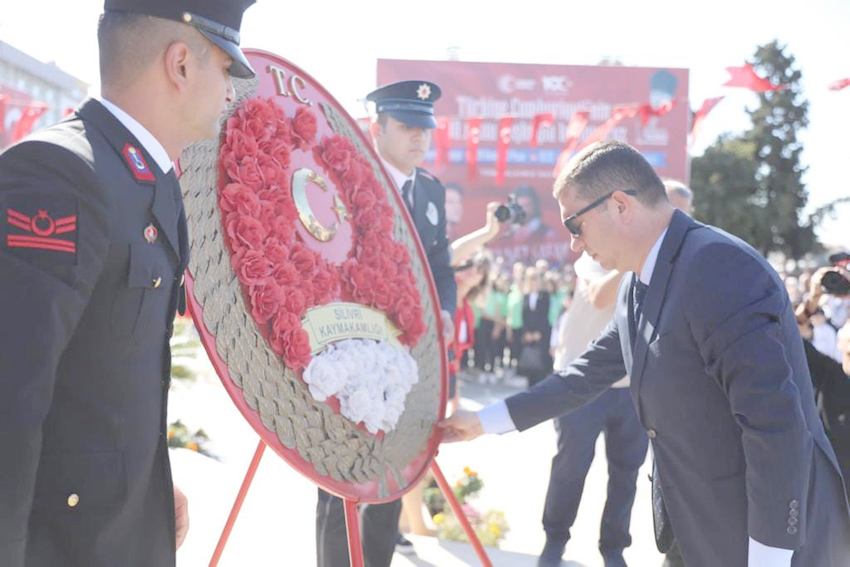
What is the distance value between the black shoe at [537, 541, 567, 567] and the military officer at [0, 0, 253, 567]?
8.74 ft

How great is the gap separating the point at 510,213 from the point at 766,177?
39.1 metres

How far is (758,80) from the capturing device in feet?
29.2

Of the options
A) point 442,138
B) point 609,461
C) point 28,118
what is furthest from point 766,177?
point 609,461

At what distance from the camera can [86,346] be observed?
1.40 m

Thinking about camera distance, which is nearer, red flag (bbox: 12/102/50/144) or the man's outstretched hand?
the man's outstretched hand

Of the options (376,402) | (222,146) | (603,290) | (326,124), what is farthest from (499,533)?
(222,146)

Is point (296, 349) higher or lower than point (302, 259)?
lower

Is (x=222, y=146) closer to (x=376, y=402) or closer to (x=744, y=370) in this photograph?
(x=376, y=402)

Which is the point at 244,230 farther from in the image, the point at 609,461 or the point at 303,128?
the point at 609,461

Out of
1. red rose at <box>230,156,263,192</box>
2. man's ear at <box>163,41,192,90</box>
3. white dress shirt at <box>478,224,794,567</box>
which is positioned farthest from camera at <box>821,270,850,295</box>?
man's ear at <box>163,41,192,90</box>

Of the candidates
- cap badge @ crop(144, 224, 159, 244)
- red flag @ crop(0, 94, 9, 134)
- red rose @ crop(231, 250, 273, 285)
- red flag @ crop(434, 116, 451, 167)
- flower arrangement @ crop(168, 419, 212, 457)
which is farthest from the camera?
red flag @ crop(434, 116, 451, 167)

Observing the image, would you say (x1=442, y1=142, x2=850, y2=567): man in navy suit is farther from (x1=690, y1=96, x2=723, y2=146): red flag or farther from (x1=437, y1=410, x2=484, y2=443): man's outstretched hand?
(x1=690, y1=96, x2=723, y2=146): red flag

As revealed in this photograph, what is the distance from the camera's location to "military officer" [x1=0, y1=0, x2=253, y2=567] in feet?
4.13

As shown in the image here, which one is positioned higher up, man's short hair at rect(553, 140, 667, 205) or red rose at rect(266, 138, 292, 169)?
red rose at rect(266, 138, 292, 169)
